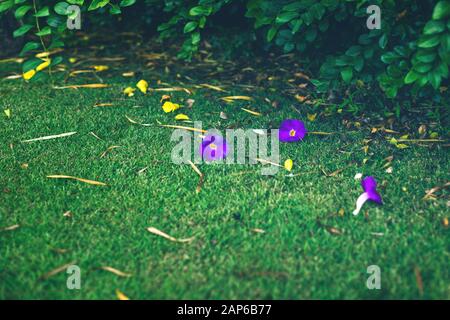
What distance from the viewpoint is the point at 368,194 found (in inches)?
103

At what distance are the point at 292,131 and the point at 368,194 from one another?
Result: 2.43 ft

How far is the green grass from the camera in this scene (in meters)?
2.14

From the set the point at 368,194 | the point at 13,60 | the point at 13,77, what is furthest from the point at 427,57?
the point at 13,60

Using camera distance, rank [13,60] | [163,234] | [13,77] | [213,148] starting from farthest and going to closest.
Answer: [13,60] < [13,77] < [213,148] < [163,234]

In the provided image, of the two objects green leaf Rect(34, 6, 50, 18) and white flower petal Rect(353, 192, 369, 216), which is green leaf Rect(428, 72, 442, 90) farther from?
green leaf Rect(34, 6, 50, 18)

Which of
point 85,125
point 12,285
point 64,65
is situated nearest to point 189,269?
point 12,285

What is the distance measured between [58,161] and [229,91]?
1330mm

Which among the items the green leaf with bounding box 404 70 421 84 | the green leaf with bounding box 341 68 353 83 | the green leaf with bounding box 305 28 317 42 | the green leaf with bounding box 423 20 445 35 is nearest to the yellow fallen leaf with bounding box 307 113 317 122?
the green leaf with bounding box 341 68 353 83

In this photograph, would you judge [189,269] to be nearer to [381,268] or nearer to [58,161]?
[381,268]

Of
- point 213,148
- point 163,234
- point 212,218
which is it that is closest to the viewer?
point 163,234

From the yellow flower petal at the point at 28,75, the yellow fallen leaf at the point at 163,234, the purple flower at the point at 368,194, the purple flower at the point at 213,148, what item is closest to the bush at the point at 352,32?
the yellow flower petal at the point at 28,75

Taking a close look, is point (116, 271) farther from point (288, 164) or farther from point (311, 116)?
point (311, 116)

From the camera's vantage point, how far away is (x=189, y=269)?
2.20 m

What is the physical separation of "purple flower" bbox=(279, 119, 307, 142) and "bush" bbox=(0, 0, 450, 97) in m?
0.26
